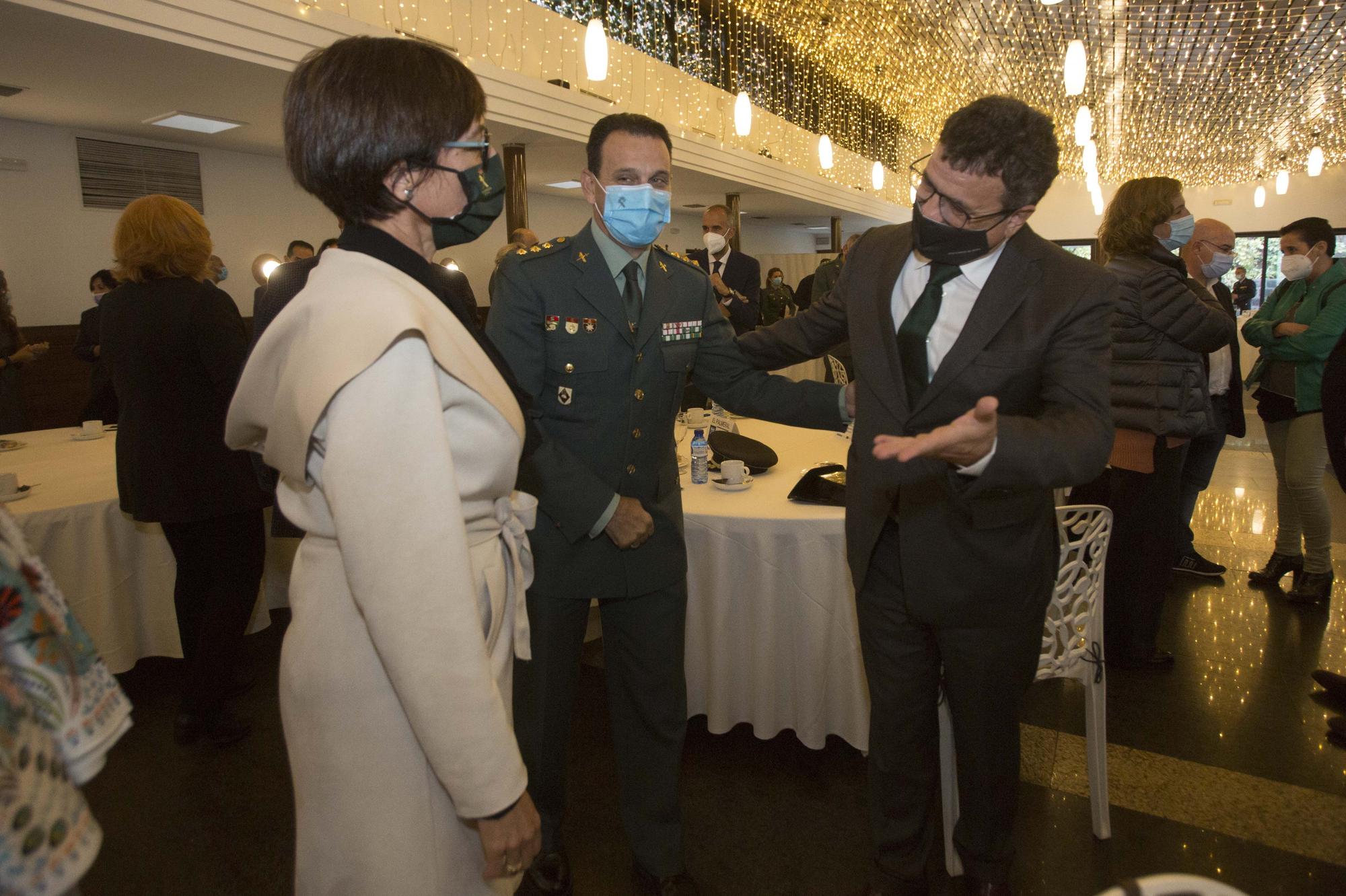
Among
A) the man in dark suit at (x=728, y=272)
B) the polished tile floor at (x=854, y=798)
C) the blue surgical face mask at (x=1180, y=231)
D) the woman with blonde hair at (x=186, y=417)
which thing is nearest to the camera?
the polished tile floor at (x=854, y=798)

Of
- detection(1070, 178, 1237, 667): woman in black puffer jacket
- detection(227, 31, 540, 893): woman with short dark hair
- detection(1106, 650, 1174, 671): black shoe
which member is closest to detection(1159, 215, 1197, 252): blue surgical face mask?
detection(1070, 178, 1237, 667): woman in black puffer jacket

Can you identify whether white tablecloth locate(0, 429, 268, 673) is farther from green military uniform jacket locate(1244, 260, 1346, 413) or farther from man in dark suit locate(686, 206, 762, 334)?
green military uniform jacket locate(1244, 260, 1346, 413)

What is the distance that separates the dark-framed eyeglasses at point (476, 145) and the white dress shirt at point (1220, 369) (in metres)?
3.87

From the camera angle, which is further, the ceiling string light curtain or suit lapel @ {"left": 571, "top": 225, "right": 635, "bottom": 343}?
the ceiling string light curtain

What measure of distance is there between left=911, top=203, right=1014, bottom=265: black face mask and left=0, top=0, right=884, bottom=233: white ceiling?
4.12m

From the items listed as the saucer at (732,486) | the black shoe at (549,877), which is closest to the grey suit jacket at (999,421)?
the saucer at (732,486)

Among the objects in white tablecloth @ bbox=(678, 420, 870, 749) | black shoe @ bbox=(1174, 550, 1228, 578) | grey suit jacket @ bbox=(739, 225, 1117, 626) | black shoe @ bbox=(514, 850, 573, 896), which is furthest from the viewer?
black shoe @ bbox=(1174, 550, 1228, 578)

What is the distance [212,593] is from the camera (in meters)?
2.72

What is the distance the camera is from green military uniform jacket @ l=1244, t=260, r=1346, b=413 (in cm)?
361

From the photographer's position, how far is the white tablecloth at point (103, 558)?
108 inches

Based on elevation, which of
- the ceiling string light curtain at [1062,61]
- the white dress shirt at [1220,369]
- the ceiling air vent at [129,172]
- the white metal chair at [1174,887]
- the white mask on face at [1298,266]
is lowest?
the white metal chair at [1174,887]

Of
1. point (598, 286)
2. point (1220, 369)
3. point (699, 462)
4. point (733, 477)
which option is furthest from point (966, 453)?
point (1220, 369)

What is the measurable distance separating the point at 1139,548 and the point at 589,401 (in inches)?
97.2

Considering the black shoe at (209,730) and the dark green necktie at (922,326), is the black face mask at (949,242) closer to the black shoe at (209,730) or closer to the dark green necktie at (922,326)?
the dark green necktie at (922,326)
